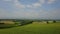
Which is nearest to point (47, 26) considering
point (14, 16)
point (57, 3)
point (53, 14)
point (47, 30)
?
point (47, 30)

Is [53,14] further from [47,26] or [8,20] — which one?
[8,20]

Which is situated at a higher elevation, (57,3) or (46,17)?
(57,3)

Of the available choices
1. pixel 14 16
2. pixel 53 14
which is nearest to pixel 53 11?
pixel 53 14

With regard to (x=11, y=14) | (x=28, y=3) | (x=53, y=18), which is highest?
(x=28, y=3)

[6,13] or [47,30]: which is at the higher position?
[6,13]

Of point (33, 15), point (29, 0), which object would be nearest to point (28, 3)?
point (29, 0)

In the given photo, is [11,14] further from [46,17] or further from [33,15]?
[46,17]

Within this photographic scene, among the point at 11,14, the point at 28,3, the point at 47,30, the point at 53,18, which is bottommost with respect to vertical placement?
the point at 47,30
